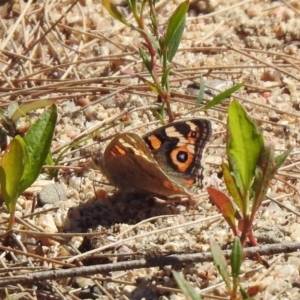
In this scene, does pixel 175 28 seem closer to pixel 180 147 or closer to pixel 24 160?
pixel 180 147

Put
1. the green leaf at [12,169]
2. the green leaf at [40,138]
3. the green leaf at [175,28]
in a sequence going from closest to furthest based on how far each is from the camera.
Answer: the green leaf at [12,169], the green leaf at [40,138], the green leaf at [175,28]

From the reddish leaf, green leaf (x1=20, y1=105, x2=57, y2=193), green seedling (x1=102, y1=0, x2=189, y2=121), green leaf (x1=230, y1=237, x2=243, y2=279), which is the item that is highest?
green seedling (x1=102, y1=0, x2=189, y2=121)

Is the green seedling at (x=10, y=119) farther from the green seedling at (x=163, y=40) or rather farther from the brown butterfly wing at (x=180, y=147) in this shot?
the brown butterfly wing at (x=180, y=147)

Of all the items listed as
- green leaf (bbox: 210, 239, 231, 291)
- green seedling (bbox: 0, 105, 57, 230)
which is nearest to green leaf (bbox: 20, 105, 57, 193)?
green seedling (bbox: 0, 105, 57, 230)

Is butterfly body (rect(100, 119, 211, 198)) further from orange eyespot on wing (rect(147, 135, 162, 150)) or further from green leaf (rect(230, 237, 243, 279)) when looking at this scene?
green leaf (rect(230, 237, 243, 279))

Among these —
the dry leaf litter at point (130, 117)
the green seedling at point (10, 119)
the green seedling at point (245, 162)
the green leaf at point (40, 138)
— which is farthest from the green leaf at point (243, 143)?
the green seedling at point (10, 119)

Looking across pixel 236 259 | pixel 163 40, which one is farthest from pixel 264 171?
pixel 163 40

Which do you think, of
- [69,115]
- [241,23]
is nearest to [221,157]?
[69,115]
